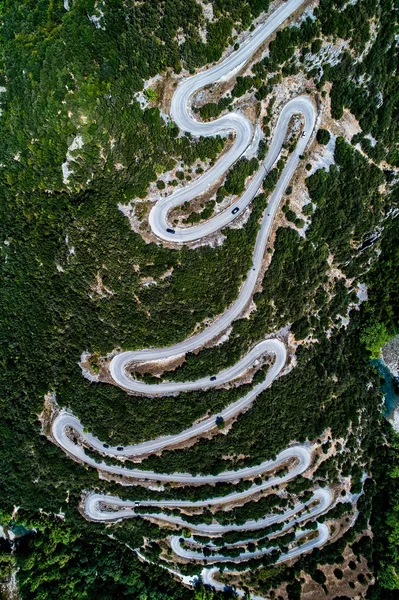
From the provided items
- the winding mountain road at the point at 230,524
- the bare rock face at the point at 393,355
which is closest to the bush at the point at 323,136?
the bare rock face at the point at 393,355

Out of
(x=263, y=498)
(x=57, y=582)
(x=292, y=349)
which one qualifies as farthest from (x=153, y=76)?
(x=57, y=582)

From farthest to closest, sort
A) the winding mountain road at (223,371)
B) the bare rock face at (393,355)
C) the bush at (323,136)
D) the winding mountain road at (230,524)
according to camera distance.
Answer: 1. the bare rock face at (393,355)
2. the winding mountain road at (230,524)
3. the bush at (323,136)
4. the winding mountain road at (223,371)

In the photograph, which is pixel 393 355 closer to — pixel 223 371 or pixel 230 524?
pixel 223 371

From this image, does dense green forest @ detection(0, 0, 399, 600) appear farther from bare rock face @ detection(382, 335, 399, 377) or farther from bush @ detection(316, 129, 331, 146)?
bare rock face @ detection(382, 335, 399, 377)

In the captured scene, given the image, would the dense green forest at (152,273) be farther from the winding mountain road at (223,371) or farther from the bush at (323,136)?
the winding mountain road at (223,371)

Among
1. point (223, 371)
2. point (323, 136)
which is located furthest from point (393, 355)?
point (323, 136)

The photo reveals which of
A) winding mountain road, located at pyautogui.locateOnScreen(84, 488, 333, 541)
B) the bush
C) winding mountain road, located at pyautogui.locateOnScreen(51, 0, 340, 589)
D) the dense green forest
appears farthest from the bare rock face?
the bush
